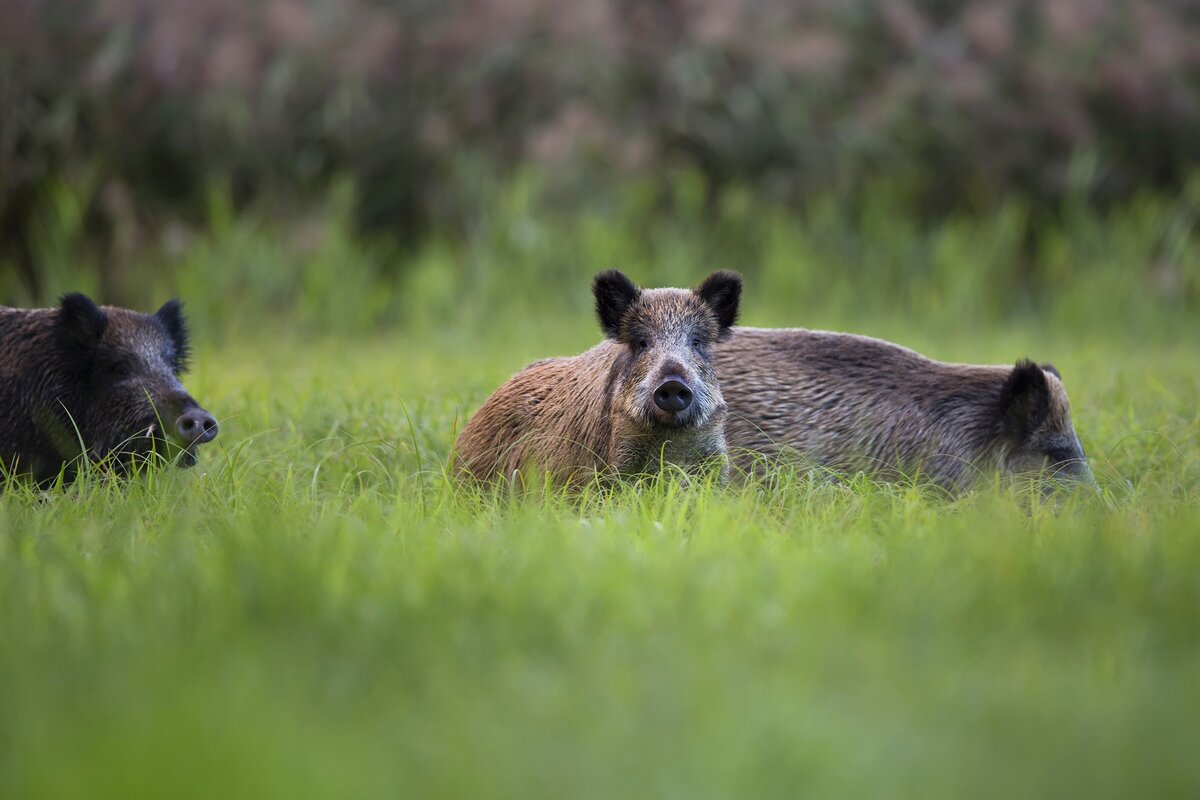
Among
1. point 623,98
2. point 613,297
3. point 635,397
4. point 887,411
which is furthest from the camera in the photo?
point 623,98

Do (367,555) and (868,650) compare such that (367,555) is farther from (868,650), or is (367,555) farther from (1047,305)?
(1047,305)

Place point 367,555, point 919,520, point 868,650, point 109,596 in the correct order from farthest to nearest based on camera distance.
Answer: point 919,520 < point 367,555 < point 109,596 < point 868,650

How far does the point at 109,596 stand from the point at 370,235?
8.36 meters

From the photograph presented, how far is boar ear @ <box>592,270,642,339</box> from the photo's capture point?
5.02m

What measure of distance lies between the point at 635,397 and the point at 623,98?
7.87 meters

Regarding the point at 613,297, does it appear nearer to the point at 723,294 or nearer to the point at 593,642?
the point at 723,294

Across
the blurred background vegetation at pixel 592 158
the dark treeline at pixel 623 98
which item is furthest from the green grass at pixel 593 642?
the dark treeline at pixel 623 98

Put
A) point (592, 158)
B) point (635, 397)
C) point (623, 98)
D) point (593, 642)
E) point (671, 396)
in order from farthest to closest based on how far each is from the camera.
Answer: point (623, 98), point (592, 158), point (635, 397), point (671, 396), point (593, 642)

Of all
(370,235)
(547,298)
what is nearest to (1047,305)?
(547,298)

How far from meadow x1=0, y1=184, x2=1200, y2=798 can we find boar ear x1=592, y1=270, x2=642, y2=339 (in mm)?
693

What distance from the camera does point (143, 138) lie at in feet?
35.0

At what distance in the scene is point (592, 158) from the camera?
11781 mm

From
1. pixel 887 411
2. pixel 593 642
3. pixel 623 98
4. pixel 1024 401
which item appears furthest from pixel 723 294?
pixel 623 98

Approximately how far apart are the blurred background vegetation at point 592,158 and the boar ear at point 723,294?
5089mm
